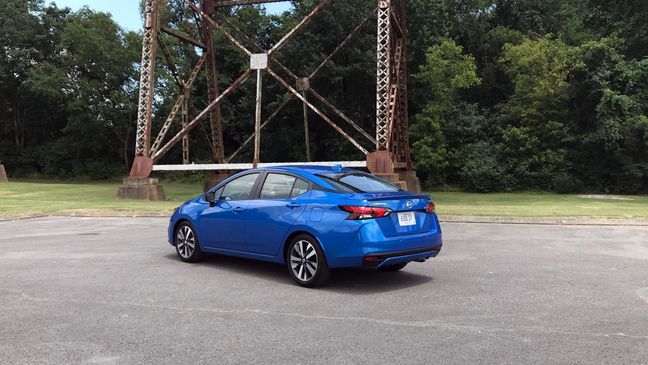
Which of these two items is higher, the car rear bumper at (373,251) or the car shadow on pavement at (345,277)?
the car rear bumper at (373,251)

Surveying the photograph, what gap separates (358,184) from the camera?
719 centimetres

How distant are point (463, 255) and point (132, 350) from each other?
595 cm

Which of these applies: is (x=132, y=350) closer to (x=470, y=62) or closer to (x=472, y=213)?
(x=472, y=213)

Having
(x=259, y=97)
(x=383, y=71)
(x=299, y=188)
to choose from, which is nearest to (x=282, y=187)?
(x=299, y=188)

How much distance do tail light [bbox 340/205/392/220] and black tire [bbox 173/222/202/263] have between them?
9.59 ft

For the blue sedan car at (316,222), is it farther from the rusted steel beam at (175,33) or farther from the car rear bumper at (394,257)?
the rusted steel beam at (175,33)

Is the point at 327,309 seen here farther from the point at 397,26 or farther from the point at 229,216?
the point at 397,26

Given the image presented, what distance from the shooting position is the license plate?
6656mm

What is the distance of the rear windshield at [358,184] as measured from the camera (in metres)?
6.93

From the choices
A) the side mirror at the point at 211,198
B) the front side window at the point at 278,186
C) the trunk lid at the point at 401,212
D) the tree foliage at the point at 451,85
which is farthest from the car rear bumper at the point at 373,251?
the tree foliage at the point at 451,85

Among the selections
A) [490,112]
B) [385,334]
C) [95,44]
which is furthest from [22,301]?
[95,44]

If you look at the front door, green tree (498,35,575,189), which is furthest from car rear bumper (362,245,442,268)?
green tree (498,35,575,189)

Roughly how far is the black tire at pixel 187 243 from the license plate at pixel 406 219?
3.30 m

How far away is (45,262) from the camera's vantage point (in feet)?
27.5
